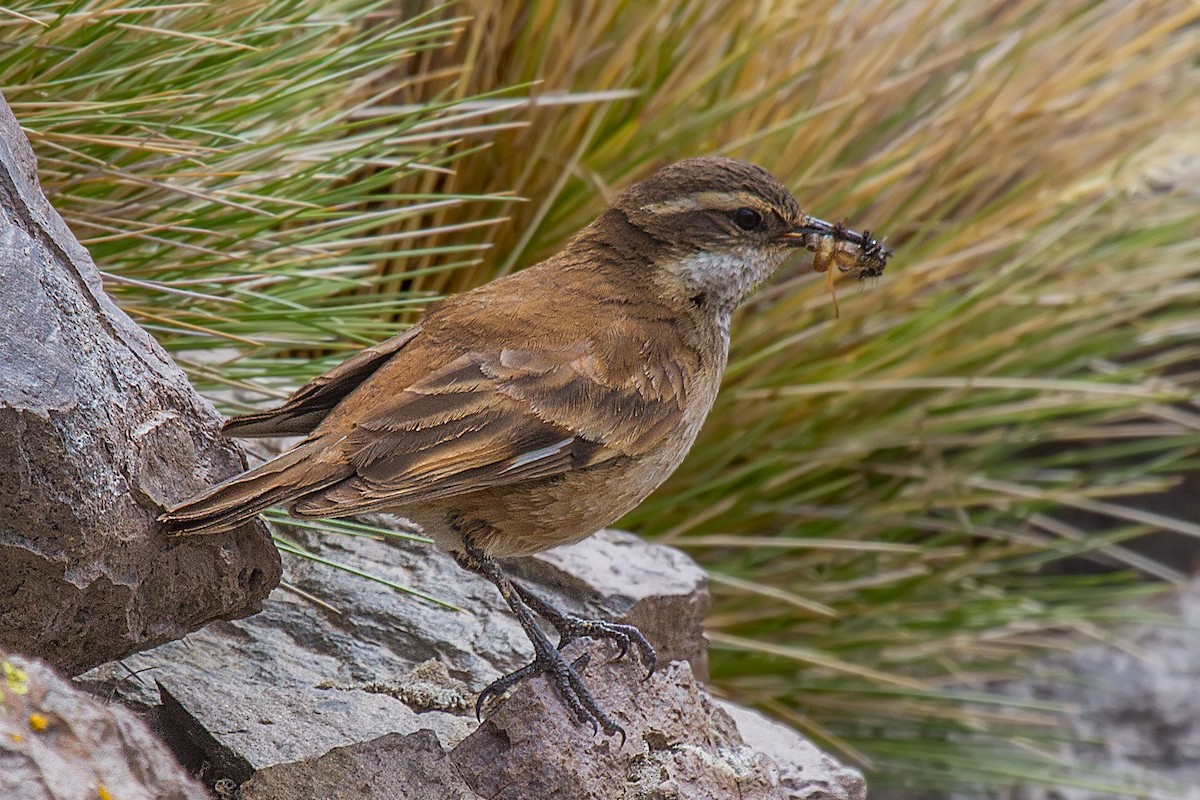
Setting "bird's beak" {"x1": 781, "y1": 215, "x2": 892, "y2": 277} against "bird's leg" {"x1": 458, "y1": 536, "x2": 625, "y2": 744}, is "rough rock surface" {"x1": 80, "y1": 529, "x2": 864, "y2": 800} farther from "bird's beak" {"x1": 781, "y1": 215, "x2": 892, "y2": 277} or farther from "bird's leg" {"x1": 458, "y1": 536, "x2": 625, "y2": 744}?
"bird's beak" {"x1": 781, "y1": 215, "x2": 892, "y2": 277}

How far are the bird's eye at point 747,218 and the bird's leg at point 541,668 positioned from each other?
3.45 ft

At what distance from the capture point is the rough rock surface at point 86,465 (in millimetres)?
2445

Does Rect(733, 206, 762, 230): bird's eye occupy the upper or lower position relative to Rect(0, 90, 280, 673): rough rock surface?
upper

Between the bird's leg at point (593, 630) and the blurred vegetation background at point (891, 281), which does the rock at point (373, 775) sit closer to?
the bird's leg at point (593, 630)

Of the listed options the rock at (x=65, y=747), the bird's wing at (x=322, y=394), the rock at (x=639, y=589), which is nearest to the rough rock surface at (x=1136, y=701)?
the rock at (x=639, y=589)

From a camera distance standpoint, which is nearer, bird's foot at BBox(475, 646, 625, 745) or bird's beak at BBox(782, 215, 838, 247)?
bird's foot at BBox(475, 646, 625, 745)

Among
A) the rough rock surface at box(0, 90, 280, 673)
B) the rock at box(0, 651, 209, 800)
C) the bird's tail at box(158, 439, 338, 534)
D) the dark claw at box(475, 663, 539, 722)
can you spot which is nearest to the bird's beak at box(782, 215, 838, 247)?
the dark claw at box(475, 663, 539, 722)

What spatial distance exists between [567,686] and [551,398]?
616 millimetres

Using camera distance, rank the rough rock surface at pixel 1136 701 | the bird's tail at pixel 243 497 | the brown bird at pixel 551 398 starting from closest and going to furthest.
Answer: the bird's tail at pixel 243 497 < the brown bird at pixel 551 398 < the rough rock surface at pixel 1136 701

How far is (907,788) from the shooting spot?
5594 millimetres

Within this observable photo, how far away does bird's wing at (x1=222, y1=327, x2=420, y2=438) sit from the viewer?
123 inches

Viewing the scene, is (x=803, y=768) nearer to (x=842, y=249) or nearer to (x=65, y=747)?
(x=842, y=249)

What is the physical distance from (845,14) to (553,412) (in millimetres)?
3033

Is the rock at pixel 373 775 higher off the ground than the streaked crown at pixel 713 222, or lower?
lower
